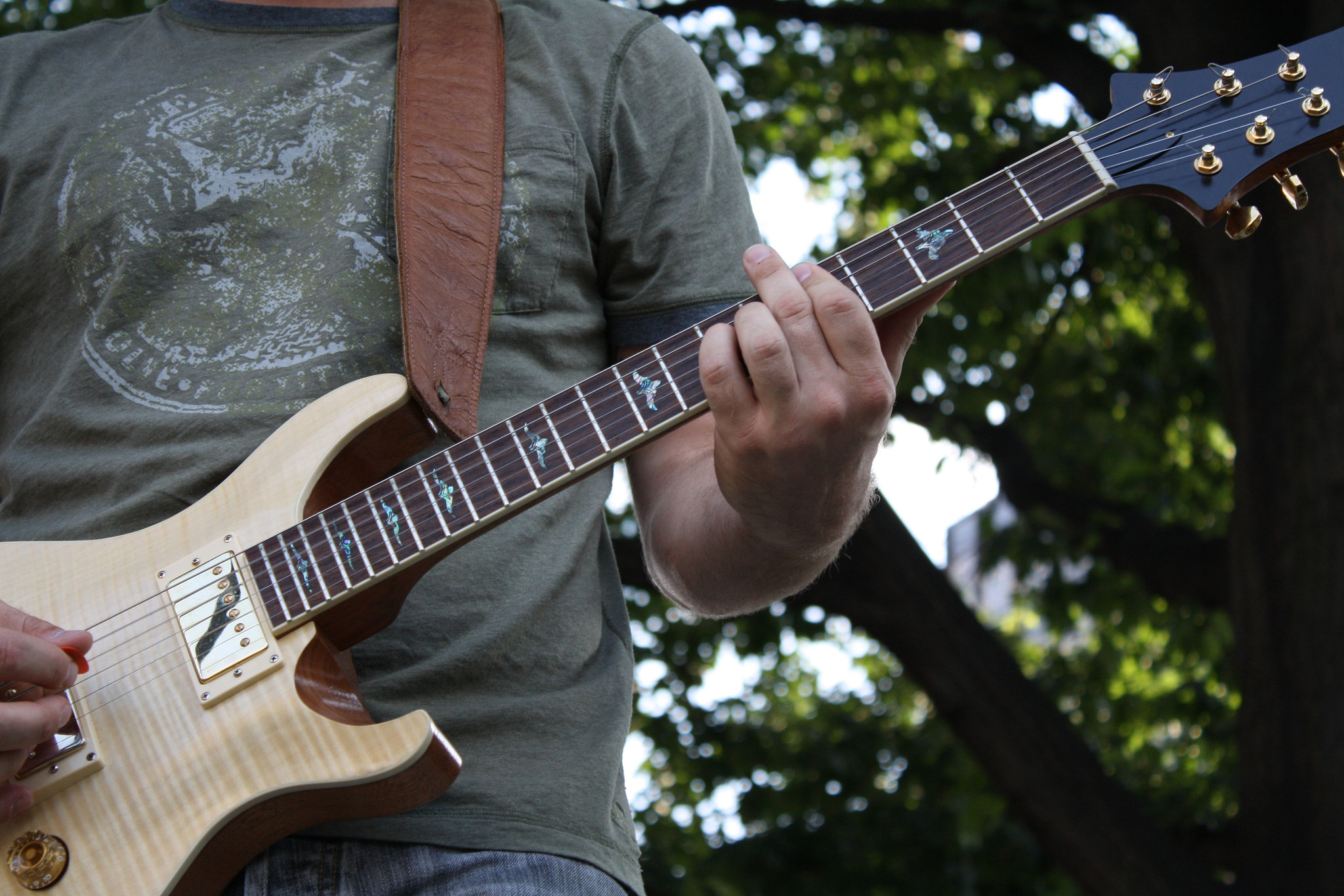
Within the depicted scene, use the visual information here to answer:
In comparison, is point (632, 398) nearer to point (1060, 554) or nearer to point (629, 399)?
point (629, 399)

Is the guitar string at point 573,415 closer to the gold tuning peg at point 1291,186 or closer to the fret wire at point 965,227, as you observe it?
the fret wire at point 965,227

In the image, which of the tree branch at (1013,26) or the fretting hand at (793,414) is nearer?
the fretting hand at (793,414)

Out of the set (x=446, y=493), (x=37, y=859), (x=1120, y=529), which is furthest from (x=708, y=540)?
(x=1120, y=529)

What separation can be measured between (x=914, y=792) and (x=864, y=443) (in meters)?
5.22

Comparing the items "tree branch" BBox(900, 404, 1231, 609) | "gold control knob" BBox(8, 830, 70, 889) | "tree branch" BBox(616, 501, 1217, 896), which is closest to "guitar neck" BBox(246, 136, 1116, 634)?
"gold control knob" BBox(8, 830, 70, 889)

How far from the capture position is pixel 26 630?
138 centimetres

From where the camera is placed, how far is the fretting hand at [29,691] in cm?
129

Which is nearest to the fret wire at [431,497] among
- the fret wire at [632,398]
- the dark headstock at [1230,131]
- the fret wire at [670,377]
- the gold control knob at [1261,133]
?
the fret wire at [632,398]

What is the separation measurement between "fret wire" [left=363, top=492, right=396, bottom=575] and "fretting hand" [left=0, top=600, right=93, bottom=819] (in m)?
0.34

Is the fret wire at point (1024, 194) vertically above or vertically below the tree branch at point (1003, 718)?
above

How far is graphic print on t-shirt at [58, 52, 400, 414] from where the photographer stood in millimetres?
1587

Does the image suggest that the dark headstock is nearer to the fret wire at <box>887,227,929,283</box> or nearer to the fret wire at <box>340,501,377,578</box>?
the fret wire at <box>887,227,929,283</box>

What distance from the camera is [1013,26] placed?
16.3ft

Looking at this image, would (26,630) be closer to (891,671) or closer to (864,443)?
(864,443)
